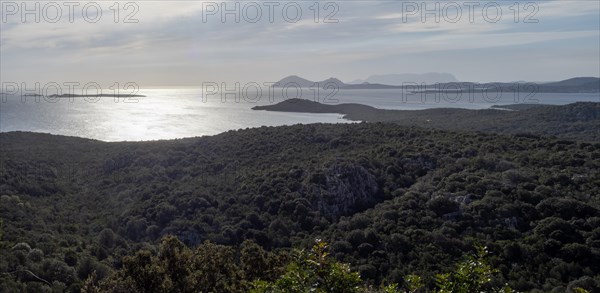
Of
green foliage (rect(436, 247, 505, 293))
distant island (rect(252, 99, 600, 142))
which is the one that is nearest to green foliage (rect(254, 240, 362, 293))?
green foliage (rect(436, 247, 505, 293))

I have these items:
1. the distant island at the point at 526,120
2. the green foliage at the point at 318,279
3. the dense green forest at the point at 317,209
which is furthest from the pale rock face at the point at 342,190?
the distant island at the point at 526,120

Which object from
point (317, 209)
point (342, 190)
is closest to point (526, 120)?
point (342, 190)

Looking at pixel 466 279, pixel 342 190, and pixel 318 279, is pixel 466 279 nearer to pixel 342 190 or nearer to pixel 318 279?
pixel 318 279

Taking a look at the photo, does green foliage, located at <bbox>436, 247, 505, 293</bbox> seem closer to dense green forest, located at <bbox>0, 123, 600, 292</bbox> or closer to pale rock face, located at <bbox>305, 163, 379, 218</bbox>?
dense green forest, located at <bbox>0, 123, 600, 292</bbox>

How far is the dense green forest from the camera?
17422mm

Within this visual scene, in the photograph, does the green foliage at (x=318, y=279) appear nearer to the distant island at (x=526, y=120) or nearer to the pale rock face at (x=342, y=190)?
the pale rock face at (x=342, y=190)

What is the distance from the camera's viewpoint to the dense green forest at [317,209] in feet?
57.2

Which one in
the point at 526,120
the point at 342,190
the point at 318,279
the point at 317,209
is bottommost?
the point at 317,209

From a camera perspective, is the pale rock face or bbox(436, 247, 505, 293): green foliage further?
the pale rock face

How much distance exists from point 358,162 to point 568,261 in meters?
15.6

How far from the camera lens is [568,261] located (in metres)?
18.0

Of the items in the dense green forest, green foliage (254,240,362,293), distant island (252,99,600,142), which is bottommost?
the dense green forest

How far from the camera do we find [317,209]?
27.4m

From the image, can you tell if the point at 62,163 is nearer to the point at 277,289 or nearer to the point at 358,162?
the point at 358,162
